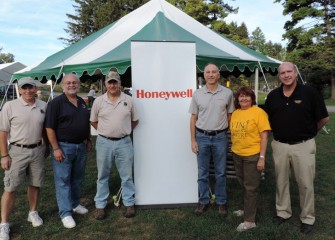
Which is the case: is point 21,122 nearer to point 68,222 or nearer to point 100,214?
point 68,222

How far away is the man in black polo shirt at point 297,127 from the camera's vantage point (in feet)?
10.7

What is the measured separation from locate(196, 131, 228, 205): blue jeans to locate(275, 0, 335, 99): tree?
979 inches

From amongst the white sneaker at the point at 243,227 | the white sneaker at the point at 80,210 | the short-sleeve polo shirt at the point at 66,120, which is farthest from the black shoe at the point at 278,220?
the short-sleeve polo shirt at the point at 66,120

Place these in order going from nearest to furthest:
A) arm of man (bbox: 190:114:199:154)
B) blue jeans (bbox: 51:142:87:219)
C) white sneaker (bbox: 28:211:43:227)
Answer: blue jeans (bbox: 51:142:87:219), white sneaker (bbox: 28:211:43:227), arm of man (bbox: 190:114:199:154)

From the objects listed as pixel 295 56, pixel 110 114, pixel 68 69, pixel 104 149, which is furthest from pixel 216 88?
pixel 295 56

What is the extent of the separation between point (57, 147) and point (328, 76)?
28766 mm

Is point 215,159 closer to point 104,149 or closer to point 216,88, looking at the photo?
point 216,88

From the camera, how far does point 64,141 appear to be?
11.6ft

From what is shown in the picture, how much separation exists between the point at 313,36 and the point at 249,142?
86.8ft

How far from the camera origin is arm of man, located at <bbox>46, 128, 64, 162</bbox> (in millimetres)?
3426

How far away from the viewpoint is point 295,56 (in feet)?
87.2

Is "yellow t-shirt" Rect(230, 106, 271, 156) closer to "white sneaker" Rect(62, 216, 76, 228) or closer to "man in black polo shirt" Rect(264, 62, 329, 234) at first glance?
"man in black polo shirt" Rect(264, 62, 329, 234)

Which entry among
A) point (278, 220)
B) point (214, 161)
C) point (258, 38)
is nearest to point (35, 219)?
point (214, 161)

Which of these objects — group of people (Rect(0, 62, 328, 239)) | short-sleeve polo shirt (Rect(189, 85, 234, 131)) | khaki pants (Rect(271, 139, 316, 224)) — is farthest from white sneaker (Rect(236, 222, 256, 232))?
short-sleeve polo shirt (Rect(189, 85, 234, 131))
